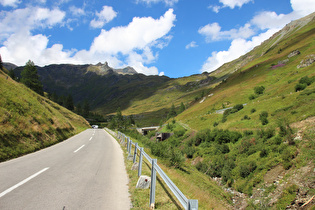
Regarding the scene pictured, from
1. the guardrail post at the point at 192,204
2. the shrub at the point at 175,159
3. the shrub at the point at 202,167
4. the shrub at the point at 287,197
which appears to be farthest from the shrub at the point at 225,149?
the guardrail post at the point at 192,204

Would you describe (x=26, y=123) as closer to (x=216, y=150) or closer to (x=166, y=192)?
(x=166, y=192)

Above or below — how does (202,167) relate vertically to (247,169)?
below

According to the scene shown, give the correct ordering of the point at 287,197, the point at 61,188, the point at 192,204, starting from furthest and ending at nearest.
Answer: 1. the point at 287,197
2. the point at 61,188
3. the point at 192,204

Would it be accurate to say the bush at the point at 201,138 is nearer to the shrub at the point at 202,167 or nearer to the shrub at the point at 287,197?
the shrub at the point at 202,167

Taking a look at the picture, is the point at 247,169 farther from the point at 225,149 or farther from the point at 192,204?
the point at 192,204

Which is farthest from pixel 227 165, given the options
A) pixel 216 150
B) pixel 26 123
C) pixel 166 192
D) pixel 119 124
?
pixel 119 124

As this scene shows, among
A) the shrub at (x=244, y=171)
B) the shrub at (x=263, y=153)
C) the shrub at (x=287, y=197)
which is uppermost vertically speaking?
the shrub at (x=263, y=153)

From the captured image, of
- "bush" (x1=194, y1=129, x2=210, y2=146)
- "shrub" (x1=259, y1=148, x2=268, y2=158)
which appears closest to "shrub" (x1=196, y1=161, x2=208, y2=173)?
"bush" (x1=194, y1=129, x2=210, y2=146)

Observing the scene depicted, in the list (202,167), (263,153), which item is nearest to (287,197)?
(263,153)

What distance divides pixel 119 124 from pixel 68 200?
6952 cm

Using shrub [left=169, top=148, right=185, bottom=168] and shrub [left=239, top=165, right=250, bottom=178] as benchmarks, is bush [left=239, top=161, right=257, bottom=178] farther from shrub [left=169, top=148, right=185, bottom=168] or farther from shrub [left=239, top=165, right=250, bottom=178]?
shrub [left=169, top=148, right=185, bottom=168]

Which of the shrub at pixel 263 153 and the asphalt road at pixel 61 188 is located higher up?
the asphalt road at pixel 61 188

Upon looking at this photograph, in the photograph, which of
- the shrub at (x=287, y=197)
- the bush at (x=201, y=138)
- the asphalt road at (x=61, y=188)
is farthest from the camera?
the bush at (x=201, y=138)

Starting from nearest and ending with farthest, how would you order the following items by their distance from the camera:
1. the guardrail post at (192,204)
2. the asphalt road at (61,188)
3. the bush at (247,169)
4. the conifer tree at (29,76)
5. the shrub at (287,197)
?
the guardrail post at (192,204) < the asphalt road at (61,188) < the shrub at (287,197) < the bush at (247,169) < the conifer tree at (29,76)
